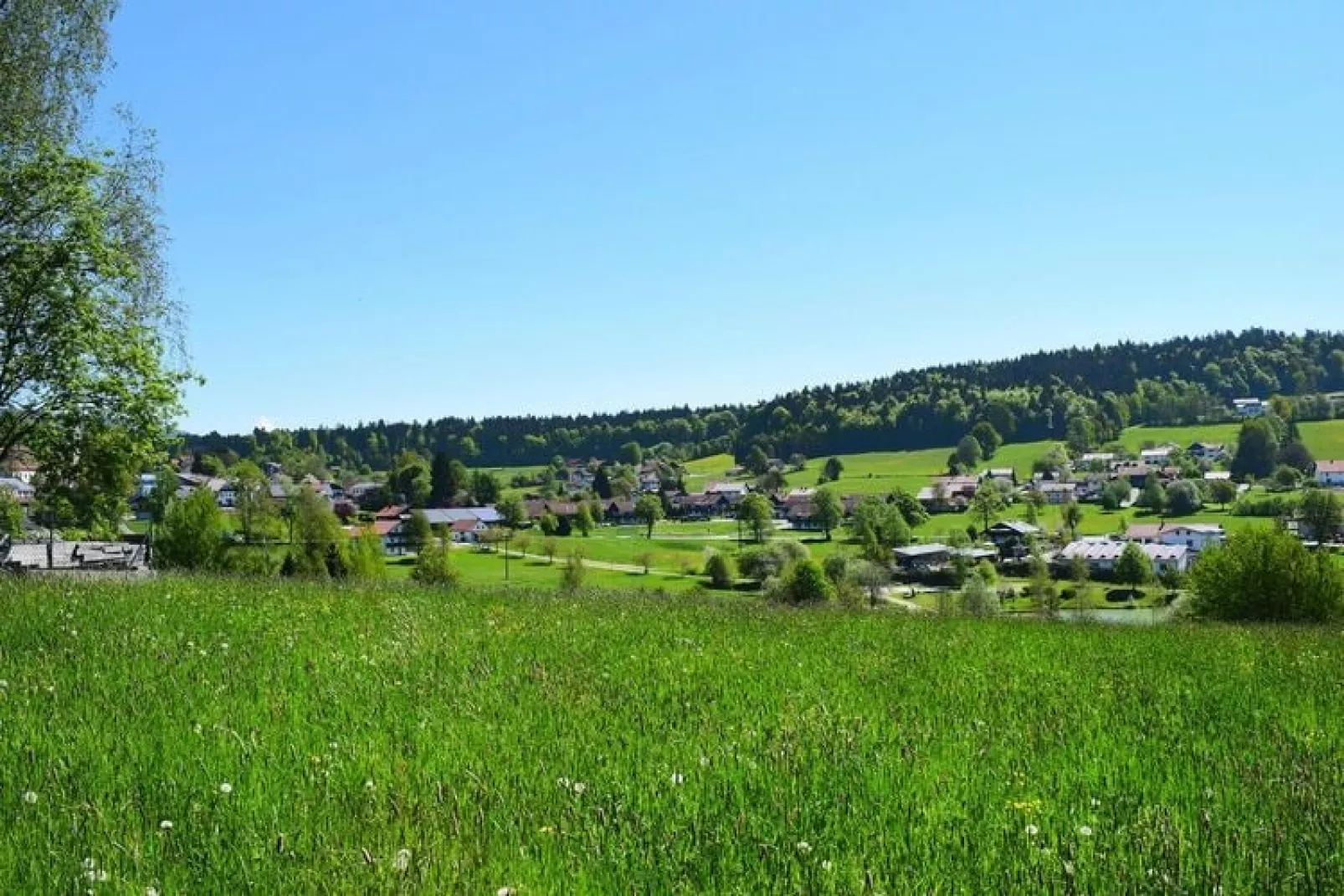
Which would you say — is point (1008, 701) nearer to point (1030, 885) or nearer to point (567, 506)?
point (1030, 885)

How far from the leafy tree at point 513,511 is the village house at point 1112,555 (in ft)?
276

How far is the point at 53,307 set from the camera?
18250mm

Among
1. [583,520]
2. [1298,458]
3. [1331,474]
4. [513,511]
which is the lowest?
[583,520]

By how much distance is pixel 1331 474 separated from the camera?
17362 cm

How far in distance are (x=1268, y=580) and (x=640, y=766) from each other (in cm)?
4387

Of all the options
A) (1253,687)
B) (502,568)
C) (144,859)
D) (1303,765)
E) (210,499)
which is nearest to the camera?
(144,859)

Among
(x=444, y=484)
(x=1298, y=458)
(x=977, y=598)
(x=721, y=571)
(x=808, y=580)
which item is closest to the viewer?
(x=977, y=598)

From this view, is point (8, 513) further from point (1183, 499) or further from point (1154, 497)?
point (1154, 497)

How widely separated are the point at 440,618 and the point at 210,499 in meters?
61.5

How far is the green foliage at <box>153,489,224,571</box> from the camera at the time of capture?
63.8 m

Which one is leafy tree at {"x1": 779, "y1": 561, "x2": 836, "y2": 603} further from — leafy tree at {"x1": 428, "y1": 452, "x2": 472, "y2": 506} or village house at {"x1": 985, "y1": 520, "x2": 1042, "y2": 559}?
leafy tree at {"x1": 428, "y1": 452, "x2": 472, "y2": 506}

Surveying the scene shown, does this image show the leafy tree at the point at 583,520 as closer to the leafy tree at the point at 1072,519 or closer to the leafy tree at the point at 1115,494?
the leafy tree at the point at 1072,519

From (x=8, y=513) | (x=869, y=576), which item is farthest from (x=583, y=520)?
(x=8, y=513)

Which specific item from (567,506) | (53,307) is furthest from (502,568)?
(53,307)
